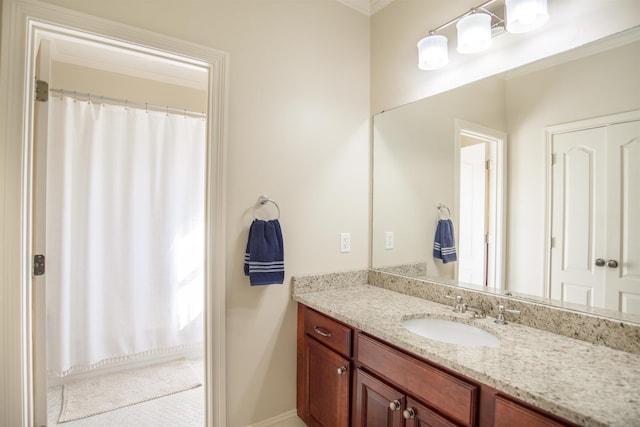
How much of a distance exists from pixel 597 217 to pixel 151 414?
2598mm

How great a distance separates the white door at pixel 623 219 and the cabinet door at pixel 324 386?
1060 millimetres

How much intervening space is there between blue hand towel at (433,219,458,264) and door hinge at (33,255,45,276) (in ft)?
6.21

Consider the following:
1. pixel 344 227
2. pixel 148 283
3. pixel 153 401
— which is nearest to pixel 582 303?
pixel 344 227

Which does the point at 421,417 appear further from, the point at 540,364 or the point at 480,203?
the point at 480,203

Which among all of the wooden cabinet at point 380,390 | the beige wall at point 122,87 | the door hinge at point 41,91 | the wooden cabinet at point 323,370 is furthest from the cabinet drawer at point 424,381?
the beige wall at point 122,87

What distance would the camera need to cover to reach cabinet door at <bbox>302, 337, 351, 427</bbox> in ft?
4.80

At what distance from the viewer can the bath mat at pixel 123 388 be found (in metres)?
2.08

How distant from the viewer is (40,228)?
55.3 inches

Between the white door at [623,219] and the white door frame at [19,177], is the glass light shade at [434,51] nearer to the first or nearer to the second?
the white door at [623,219]

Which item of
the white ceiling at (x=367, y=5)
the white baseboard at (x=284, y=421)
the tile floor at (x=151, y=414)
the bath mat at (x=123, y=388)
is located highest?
the white ceiling at (x=367, y=5)

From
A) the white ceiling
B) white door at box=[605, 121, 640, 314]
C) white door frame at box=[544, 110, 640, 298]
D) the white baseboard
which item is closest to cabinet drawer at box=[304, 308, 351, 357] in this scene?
the white baseboard

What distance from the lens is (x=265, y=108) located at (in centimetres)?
175

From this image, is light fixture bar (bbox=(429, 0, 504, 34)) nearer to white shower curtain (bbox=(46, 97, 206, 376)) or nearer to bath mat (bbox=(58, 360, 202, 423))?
white shower curtain (bbox=(46, 97, 206, 376))

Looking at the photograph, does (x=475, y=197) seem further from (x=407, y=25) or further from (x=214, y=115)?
(x=214, y=115)
